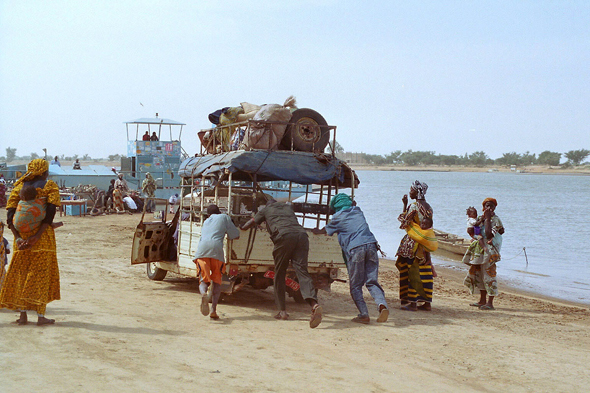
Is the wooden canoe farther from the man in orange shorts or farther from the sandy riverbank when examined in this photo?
the man in orange shorts

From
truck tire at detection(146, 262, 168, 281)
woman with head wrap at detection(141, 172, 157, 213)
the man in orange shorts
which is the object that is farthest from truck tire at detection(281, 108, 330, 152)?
woman with head wrap at detection(141, 172, 157, 213)

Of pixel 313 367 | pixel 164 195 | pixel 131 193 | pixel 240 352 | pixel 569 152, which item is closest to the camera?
pixel 313 367

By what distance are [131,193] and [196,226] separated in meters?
18.2

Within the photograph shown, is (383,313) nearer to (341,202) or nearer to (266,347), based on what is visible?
(341,202)

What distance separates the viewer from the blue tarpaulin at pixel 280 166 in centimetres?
834

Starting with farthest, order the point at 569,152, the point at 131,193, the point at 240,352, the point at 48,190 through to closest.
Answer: the point at 569,152
the point at 131,193
the point at 48,190
the point at 240,352

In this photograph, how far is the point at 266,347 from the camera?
6.43 meters

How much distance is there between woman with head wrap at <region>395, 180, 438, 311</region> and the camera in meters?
8.85

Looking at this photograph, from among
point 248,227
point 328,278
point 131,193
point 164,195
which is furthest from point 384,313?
point 164,195

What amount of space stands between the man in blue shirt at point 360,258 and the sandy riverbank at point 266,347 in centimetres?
28

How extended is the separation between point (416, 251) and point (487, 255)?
1.35 m

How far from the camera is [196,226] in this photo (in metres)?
8.99

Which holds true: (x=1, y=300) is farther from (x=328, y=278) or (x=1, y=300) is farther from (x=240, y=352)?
(x=328, y=278)

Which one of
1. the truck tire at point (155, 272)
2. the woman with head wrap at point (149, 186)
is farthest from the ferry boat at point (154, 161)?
the truck tire at point (155, 272)
